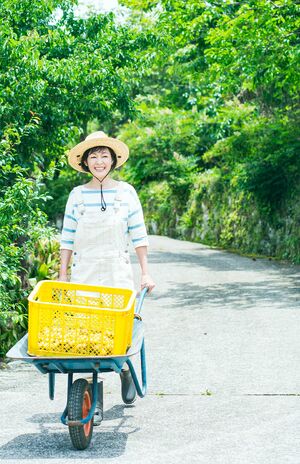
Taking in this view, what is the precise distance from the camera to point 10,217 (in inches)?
329

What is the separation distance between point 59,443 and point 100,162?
1.99 metres

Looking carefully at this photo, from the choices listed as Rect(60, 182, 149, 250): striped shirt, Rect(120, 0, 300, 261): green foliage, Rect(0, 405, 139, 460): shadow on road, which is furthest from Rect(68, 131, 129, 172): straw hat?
Rect(120, 0, 300, 261): green foliage

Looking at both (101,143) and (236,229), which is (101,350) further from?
(236,229)

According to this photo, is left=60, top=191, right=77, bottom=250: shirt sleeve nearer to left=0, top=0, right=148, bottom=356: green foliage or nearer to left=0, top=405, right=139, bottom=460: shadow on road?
Result: left=0, top=405, right=139, bottom=460: shadow on road

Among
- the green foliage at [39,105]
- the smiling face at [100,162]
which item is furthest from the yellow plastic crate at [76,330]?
the green foliage at [39,105]

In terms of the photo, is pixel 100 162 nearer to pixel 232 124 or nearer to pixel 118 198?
pixel 118 198

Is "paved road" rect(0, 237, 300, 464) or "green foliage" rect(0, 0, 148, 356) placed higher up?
"green foliage" rect(0, 0, 148, 356)

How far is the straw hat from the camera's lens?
20.3ft

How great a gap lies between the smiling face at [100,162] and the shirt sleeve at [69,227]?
0.80 ft

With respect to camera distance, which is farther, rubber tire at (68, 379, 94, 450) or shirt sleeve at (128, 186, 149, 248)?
shirt sleeve at (128, 186, 149, 248)

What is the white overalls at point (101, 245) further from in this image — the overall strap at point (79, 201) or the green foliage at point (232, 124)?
the green foliage at point (232, 124)

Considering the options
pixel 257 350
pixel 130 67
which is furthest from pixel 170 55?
pixel 257 350

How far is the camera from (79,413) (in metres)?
5.27

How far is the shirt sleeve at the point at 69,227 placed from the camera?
631 centimetres
